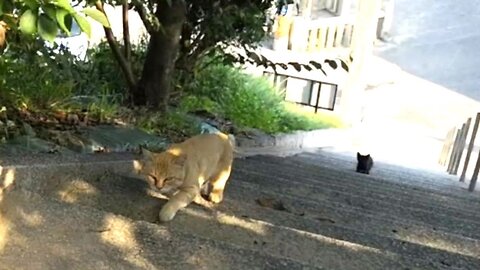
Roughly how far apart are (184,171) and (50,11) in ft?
4.37

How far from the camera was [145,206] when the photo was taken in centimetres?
249

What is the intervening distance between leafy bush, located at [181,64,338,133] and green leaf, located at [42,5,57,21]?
412 cm

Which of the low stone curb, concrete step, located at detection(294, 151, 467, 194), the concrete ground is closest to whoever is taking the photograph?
the low stone curb

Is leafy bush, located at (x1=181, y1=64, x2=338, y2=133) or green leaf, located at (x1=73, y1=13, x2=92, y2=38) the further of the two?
leafy bush, located at (x1=181, y1=64, x2=338, y2=133)

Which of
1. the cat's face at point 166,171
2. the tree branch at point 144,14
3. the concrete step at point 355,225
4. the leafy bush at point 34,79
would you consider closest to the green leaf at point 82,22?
the cat's face at point 166,171

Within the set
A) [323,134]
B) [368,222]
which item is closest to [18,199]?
[368,222]

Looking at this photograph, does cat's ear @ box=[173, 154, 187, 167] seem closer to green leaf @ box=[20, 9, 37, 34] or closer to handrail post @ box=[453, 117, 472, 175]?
green leaf @ box=[20, 9, 37, 34]

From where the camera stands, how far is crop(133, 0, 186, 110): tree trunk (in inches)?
181

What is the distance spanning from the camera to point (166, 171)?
2.53 m

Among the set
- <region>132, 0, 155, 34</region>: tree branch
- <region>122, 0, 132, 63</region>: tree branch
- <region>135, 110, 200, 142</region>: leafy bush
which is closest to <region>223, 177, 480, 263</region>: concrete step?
<region>135, 110, 200, 142</region>: leafy bush

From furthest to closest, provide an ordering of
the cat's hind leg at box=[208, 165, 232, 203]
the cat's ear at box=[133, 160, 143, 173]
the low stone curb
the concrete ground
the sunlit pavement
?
the concrete ground, the sunlit pavement, the low stone curb, the cat's hind leg at box=[208, 165, 232, 203], the cat's ear at box=[133, 160, 143, 173]

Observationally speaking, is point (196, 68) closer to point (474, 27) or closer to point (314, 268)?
point (314, 268)

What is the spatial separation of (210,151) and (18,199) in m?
0.95

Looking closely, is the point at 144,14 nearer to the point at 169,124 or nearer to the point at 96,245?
the point at 169,124
